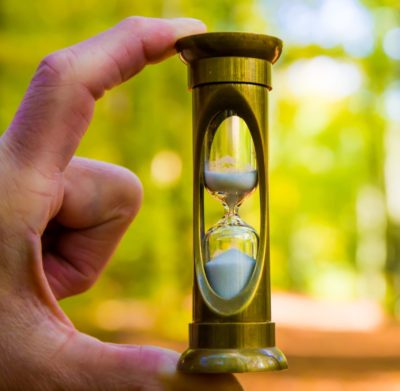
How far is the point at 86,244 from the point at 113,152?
752cm

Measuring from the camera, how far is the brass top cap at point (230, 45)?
1.64 m

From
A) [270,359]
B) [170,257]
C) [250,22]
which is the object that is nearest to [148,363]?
[270,359]

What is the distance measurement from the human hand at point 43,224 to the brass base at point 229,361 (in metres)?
0.05

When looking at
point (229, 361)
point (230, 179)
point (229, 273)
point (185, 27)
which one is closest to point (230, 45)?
point (185, 27)

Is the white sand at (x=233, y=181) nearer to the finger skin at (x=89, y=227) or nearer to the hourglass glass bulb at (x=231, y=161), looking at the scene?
the hourglass glass bulb at (x=231, y=161)

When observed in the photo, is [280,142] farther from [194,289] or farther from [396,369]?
[194,289]

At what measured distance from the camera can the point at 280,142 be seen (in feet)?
66.3

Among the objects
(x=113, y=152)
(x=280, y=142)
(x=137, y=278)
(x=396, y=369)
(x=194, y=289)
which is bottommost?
(x=194, y=289)

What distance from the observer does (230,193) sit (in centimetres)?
174

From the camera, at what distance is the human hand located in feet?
5.44

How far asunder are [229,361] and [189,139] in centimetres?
871

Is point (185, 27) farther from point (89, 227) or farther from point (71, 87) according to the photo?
point (89, 227)

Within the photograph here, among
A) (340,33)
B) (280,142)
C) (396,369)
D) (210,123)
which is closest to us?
(210,123)

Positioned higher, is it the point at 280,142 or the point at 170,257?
the point at 280,142
